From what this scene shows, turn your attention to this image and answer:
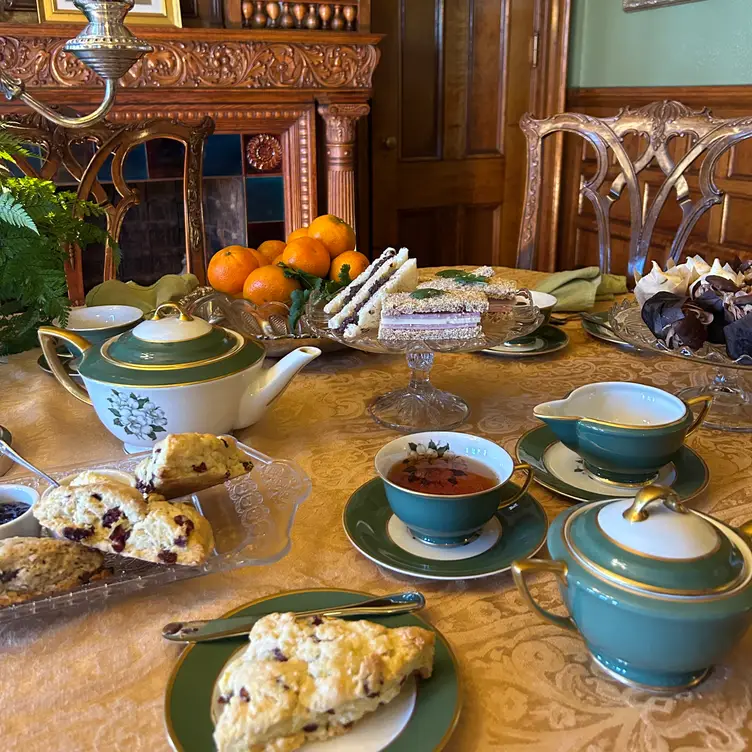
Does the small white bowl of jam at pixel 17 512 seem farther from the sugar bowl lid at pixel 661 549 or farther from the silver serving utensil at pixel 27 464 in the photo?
the sugar bowl lid at pixel 661 549

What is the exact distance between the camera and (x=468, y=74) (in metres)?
3.20

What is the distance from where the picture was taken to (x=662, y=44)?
110 inches

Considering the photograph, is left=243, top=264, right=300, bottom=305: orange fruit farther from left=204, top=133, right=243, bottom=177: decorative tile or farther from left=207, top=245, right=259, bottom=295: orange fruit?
left=204, top=133, right=243, bottom=177: decorative tile

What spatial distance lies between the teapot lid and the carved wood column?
214cm

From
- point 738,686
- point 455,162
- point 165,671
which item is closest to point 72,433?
point 165,671

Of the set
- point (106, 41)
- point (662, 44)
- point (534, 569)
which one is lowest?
point (534, 569)

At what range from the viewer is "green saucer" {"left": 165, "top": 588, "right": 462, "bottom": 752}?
45 cm

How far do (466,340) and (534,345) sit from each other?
0.31 meters

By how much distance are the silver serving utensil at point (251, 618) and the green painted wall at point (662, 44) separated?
248cm

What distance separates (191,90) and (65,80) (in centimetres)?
41

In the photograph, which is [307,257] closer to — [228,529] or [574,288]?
[574,288]

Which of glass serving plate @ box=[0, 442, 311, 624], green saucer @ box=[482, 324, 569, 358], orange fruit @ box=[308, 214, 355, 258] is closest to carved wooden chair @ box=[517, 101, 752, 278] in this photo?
green saucer @ box=[482, 324, 569, 358]

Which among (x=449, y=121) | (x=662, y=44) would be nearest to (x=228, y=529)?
(x=662, y=44)

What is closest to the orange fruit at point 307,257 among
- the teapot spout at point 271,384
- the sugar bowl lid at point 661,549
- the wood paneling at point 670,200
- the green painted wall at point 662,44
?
the teapot spout at point 271,384
